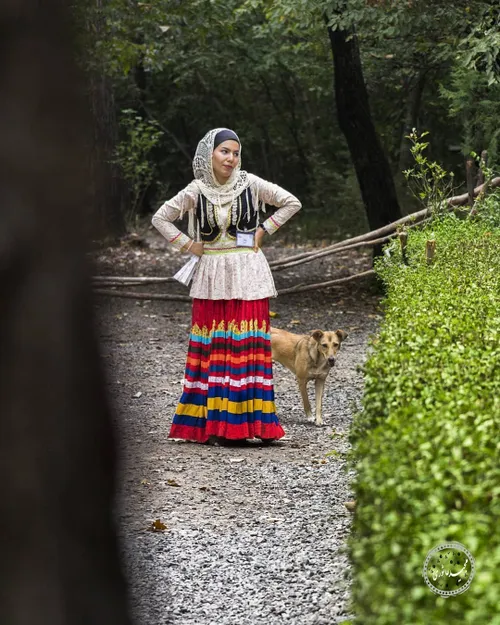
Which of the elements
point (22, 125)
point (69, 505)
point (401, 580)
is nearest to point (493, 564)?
point (401, 580)

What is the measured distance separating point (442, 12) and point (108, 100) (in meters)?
10.6

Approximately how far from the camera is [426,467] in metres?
3.73

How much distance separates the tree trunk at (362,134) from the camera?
1744 cm

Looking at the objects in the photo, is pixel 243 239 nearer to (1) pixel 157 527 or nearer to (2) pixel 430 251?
(2) pixel 430 251

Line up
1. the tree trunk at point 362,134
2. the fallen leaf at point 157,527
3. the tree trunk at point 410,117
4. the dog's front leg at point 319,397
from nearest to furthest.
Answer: the fallen leaf at point 157,527, the dog's front leg at point 319,397, the tree trunk at point 362,134, the tree trunk at point 410,117

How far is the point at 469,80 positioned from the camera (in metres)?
17.5

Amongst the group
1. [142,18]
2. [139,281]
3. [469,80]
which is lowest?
[139,281]

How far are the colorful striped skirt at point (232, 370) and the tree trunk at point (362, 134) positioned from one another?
9286mm

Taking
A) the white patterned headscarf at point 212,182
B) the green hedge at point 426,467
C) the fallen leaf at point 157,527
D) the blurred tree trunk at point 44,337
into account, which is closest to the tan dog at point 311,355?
the white patterned headscarf at point 212,182

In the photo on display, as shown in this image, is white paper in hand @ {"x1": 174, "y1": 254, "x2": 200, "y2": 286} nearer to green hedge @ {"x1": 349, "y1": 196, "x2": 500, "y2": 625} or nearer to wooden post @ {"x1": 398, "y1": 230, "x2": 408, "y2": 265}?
wooden post @ {"x1": 398, "y1": 230, "x2": 408, "y2": 265}

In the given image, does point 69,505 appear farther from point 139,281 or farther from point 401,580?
point 139,281

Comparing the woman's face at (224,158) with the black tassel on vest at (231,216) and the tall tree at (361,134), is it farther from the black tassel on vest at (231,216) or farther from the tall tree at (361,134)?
the tall tree at (361,134)

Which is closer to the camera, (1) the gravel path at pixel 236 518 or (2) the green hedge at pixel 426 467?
(2) the green hedge at pixel 426 467

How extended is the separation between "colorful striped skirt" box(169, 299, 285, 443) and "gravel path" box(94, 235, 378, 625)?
0.17m
